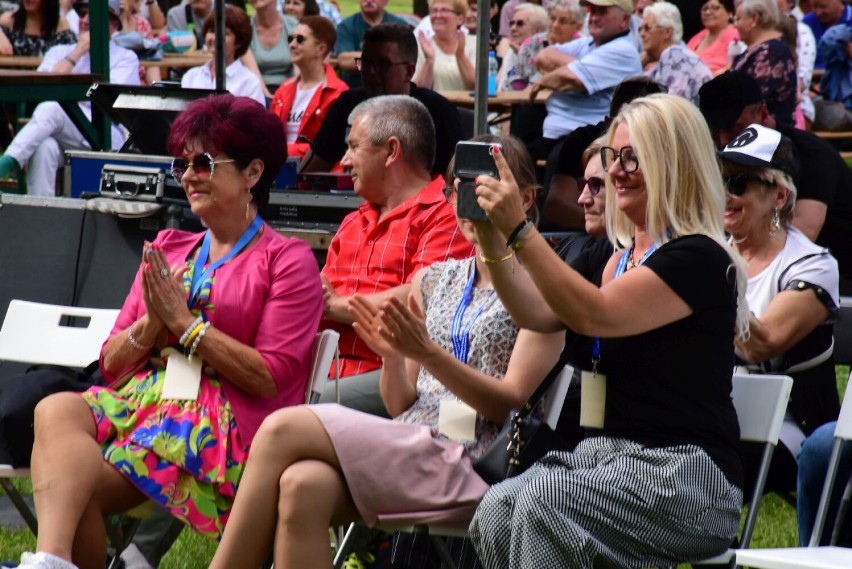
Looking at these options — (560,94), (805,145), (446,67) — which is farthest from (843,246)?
(446,67)

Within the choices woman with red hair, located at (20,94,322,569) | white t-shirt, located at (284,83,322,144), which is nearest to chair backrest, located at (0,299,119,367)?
woman with red hair, located at (20,94,322,569)

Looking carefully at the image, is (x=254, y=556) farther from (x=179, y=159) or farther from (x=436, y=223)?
(x=436, y=223)

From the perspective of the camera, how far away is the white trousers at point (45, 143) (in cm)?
983

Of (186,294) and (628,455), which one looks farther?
(186,294)

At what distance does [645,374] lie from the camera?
3178 mm

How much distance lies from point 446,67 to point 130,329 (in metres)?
6.88

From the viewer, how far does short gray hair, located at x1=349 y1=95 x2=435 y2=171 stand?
477 cm

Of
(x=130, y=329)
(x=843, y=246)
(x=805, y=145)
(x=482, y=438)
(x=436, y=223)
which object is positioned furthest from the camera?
(x=843, y=246)

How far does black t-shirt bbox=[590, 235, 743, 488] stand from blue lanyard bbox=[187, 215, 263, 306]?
128cm

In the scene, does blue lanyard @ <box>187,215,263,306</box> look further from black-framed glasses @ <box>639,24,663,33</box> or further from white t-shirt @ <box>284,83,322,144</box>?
black-framed glasses @ <box>639,24,663,33</box>

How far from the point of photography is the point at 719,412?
319cm

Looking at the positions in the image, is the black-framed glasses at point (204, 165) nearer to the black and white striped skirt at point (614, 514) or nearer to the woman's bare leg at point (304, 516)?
the woman's bare leg at point (304, 516)

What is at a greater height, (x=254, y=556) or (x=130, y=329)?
(x=130, y=329)

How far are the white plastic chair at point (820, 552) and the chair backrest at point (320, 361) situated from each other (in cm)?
133
